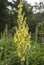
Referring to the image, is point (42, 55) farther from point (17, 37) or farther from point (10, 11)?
point (10, 11)

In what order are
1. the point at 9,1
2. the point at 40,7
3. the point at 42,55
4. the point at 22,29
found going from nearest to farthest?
the point at 22,29 → the point at 42,55 → the point at 40,7 → the point at 9,1

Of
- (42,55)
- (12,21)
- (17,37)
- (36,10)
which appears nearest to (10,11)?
(12,21)

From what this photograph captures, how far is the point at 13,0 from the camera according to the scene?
2852cm

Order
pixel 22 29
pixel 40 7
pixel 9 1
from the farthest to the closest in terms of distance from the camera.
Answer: pixel 9 1 < pixel 40 7 < pixel 22 29

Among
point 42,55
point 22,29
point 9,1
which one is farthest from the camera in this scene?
point 9,1

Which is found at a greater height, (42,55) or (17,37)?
(17,37)

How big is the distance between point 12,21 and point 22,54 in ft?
73.7

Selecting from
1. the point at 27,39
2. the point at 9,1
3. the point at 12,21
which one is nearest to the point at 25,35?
the point at 27,39

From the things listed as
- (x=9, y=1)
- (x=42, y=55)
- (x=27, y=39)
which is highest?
(x=9, y=1)

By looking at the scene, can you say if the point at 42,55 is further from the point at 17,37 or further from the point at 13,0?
the point at 13,0

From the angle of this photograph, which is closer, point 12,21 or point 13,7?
point 12,21

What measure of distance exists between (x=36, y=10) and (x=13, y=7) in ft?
7.11

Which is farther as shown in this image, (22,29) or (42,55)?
(42,55)

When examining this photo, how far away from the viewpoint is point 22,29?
3559mm
